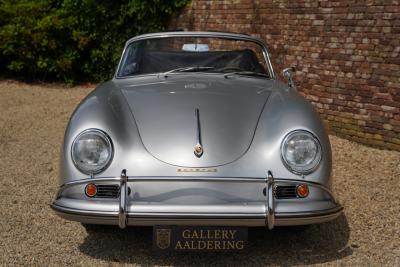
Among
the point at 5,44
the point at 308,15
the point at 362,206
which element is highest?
the point at 308,15

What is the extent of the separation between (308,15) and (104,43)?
5.11 meters

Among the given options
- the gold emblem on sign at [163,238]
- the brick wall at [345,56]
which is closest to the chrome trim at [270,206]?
the gold emblem on sign at [163,238]

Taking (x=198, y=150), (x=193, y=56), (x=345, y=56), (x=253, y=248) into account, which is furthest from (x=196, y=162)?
(x=345, y=56)

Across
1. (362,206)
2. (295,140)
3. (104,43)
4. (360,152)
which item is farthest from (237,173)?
(104,43)

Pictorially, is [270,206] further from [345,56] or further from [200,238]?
[345,56]

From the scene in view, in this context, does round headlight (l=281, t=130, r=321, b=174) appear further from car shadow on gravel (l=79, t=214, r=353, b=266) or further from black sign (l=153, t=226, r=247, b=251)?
car shadow on gravel (l=79, t=214, r=353, b=266)

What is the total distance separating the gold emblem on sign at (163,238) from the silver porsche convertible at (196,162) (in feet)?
0.22

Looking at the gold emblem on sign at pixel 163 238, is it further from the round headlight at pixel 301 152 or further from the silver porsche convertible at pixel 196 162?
the round headlight at pixel 301 152

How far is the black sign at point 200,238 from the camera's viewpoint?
3.08 meters

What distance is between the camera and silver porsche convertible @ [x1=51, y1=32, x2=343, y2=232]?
3.05m

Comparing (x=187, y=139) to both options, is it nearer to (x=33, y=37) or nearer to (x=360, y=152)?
(x=360, y=152)

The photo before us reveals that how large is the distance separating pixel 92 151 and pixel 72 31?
8.44 metres

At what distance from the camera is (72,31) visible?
11156 millimetres

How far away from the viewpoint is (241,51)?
494cm
